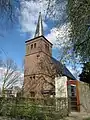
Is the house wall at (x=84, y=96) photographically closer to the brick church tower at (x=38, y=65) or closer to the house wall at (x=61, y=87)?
the house wall at (x=61, y=87)

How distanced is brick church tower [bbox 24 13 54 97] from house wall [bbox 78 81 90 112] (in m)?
12.1

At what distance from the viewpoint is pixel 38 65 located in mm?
36688

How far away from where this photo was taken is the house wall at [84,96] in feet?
52.0


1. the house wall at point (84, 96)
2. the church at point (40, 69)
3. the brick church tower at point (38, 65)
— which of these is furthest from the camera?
the brick church tower at point (38, 65)

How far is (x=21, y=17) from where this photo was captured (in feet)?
13.8

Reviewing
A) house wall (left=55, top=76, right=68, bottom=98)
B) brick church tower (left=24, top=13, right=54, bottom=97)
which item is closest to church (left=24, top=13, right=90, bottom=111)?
brick church tower (left=24, top=13, right=54, bottom=97)

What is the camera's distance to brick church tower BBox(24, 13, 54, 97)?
3148 cm

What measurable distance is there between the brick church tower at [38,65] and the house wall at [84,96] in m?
12.1

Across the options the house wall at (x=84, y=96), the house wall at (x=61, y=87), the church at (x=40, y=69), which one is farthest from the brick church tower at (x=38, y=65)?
the house wall at (x=61, y=87)

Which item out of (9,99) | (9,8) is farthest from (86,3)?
(9,99)

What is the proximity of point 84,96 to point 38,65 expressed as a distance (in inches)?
829

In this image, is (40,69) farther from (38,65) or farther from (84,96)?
(84,96)

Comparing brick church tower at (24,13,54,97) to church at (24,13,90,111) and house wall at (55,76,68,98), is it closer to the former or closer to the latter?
church at (24,13,90,111)

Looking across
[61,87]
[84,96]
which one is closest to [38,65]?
[84,96]
